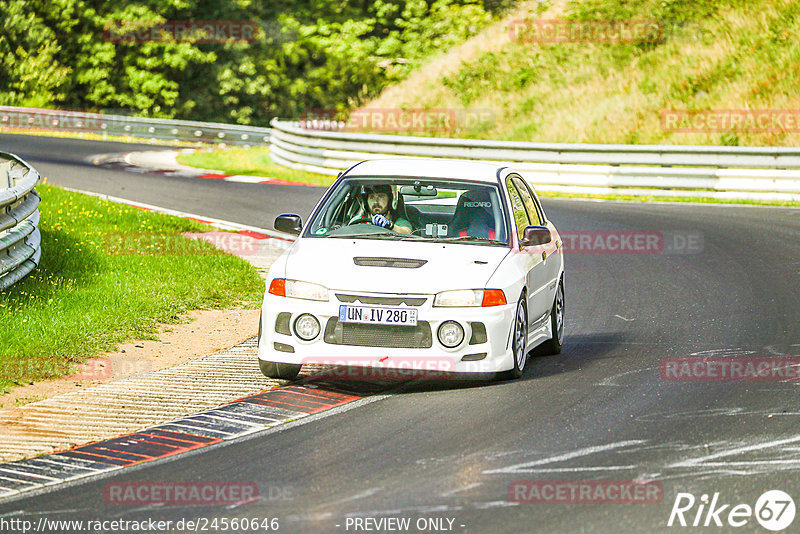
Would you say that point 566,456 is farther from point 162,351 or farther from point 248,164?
point 248,164

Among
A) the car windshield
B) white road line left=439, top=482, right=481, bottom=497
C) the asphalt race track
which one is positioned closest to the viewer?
the asphalt race track

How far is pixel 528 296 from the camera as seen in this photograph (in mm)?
9367

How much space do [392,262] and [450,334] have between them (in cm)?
71

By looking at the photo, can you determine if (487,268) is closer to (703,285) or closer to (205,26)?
(703,285)

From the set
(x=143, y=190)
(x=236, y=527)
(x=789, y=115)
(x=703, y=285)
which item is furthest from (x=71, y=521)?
(x=789, y=115)

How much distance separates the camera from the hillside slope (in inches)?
1137

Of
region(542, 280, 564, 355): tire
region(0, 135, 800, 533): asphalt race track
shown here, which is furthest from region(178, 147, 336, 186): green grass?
region(542, 280, 564, 355): tire

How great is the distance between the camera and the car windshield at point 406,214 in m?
9.52

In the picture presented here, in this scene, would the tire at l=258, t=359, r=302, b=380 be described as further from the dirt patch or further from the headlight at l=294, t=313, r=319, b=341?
the dirt patch

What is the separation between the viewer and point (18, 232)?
1170cm

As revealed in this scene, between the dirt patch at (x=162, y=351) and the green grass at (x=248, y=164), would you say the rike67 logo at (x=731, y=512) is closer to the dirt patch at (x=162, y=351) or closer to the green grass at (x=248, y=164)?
the dirt patch at (x=162, y=351)

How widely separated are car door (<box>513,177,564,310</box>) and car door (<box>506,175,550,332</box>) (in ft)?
0.44

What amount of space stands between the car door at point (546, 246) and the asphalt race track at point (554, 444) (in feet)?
2.09

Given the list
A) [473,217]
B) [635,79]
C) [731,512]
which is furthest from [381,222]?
[635,79]
